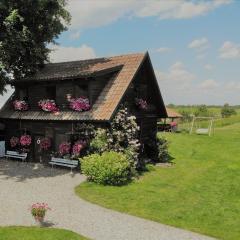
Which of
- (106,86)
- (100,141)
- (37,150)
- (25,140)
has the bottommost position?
(37,150)

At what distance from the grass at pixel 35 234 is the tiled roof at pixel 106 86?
10.4 meters

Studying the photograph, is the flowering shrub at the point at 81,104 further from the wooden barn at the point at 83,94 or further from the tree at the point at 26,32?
the tree at the point at 26,32

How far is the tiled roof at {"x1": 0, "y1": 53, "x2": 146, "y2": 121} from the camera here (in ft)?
84.5

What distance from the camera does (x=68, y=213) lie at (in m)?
17.8

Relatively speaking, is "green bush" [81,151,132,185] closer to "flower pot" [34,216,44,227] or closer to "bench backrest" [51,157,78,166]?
"bench backrest" [51,157,78,166]

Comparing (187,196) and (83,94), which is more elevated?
(83,94)

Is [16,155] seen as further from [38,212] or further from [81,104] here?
[38,212]

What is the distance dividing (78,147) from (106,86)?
4.76 meters

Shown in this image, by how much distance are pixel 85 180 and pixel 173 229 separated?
872 cm

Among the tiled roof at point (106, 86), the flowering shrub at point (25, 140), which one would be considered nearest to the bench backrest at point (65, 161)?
the tiled roof at point (106, 86)

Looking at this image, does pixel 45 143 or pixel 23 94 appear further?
pixel 23 94

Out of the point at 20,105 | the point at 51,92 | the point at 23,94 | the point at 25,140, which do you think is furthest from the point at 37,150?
the point at 23,94

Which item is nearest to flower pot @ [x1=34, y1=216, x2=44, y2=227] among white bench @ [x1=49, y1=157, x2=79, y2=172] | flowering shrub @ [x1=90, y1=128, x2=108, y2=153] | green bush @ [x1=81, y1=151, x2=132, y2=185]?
green bush @ [x1=81, y1=151, x2=132, y2=185]

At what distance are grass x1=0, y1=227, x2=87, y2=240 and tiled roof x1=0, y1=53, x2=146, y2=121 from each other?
34.2 feet
